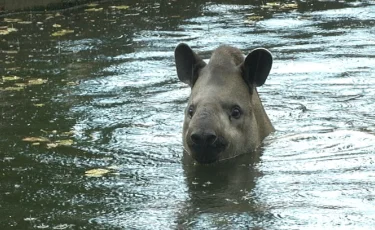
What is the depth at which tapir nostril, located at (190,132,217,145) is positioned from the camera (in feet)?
30.5

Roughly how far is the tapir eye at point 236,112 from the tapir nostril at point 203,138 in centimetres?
75

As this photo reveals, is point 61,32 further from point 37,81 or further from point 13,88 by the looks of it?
point 13,88

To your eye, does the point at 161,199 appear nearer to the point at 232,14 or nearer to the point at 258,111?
the point at 258,111

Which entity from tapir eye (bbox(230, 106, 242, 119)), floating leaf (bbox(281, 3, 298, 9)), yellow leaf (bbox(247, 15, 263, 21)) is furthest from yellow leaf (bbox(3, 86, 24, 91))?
floating leaf (bbox(281, 3, 298, 9))

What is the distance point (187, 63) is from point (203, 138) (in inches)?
69.8

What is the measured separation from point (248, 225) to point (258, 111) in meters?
3.04

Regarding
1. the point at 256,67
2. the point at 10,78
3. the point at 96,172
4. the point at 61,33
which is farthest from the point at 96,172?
the point at 61,33

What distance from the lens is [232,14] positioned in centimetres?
1978

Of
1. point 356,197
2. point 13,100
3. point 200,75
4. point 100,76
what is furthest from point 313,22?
point 356,197

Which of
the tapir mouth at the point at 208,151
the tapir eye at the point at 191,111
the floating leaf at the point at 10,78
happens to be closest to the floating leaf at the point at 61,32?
the floating leaf at the point at 10,78

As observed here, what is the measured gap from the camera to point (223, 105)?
10.0 m

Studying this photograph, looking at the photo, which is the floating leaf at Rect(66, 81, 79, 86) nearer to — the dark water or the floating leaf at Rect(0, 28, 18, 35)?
the dark water

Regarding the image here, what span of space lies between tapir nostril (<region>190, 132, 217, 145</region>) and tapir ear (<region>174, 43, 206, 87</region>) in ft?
5.02

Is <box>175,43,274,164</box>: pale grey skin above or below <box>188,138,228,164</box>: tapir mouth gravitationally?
above
